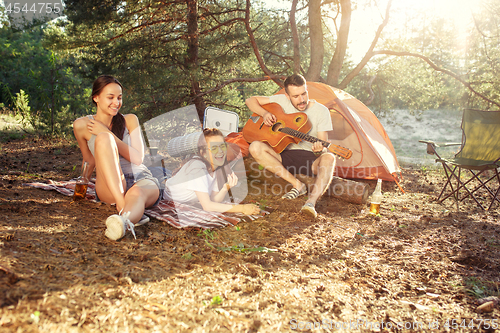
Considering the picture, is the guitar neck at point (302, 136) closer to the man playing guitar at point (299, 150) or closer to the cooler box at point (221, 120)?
the man playing guitar at point (299, 150)

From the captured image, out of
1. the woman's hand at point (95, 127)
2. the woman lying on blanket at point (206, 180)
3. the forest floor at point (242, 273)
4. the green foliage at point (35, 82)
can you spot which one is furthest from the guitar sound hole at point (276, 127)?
the green foliage at point (35, 82)

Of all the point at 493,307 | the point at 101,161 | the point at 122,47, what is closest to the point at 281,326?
the point at 493,307

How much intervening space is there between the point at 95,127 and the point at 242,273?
5.72 ft

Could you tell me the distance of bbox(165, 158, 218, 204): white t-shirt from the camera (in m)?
2.88

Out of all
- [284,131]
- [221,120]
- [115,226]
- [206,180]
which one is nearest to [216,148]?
[206,180]

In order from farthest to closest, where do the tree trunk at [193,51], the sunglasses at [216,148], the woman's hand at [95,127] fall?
the tree trunk at [193,51] < the sunglasses at [216,148] < the woman's hand at [95,127]

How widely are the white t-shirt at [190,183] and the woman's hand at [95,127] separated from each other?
2.55 feet

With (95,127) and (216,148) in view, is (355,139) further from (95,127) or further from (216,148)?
(95,127)

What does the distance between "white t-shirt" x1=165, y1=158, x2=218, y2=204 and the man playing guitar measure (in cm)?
121

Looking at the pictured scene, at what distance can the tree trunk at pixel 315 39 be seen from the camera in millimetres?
7391

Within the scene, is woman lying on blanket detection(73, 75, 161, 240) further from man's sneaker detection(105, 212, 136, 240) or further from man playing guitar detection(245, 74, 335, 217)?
man playing guitar detection(245, 74, 335, 217)

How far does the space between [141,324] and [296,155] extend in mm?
3061

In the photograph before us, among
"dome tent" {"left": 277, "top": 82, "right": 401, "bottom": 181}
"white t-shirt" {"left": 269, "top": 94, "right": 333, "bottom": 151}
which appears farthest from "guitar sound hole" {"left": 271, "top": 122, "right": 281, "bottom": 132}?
"dome tent" {"left": 277, "top": 82, "right": 401, "bottom": 181}

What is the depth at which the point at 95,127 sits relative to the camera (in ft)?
8.74
